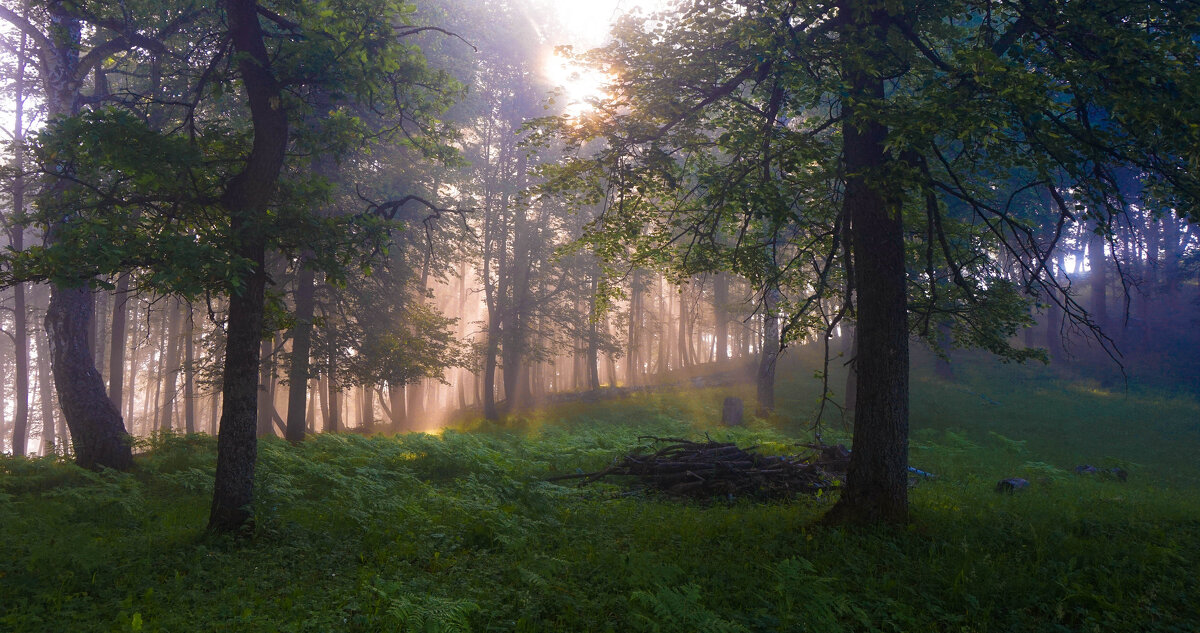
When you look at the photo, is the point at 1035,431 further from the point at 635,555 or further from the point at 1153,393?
the point at 635,555

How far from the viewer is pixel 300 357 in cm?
1802

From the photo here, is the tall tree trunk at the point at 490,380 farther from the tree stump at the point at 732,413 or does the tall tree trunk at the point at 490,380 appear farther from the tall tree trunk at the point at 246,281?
the tall tree trunk at the point at 246,281

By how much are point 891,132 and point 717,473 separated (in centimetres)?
676

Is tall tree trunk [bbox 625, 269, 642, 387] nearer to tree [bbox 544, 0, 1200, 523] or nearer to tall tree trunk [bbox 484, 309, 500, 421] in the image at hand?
tall tree trunk [bbox 484, 309, 500, 421]

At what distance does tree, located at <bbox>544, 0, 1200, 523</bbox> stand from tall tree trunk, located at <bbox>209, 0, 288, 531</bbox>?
4.31 meters

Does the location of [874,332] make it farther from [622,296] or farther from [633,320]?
[633,320]

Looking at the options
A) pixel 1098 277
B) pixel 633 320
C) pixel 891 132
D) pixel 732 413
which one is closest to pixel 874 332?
pixel 891 132

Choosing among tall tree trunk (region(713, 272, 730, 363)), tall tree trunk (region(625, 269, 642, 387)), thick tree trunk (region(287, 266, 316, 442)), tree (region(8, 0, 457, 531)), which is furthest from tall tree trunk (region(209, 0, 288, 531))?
tall tree trunk (region(625, 269, 642, 387))

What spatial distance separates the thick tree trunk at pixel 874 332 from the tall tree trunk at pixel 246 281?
7670 mm

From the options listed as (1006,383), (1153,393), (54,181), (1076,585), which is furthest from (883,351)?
(1153,393)

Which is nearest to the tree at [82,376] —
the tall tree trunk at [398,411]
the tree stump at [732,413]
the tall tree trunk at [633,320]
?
the tree stump at [732,413]

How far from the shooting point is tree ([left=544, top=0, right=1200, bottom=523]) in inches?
245

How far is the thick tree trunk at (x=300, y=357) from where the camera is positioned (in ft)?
58.9

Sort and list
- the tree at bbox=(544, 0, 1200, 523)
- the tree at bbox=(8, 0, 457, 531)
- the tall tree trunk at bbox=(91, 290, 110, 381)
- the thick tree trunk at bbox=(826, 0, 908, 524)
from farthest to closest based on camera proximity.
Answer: the tall tree trunk at bbox=(91, 290, 110, 381)
the thick tree trunk at bbox=(826, 0, 908, 524)
the tree at bbox=(8, 0, 457, 531)
the tree at bbox=(544, 0, 1200, 523)
